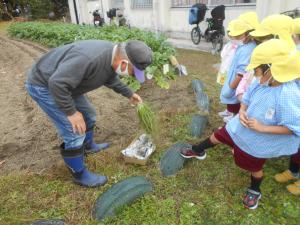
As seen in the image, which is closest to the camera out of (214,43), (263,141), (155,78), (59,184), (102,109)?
(263,141)

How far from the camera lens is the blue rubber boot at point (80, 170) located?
2816mm

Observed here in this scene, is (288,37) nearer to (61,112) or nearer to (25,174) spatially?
(61,112)

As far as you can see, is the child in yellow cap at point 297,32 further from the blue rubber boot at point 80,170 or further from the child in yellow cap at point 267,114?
the blue rubber boot at point 80,170

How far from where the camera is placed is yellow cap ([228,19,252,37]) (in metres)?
3.34

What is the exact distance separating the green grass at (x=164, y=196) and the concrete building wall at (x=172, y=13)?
5.66m

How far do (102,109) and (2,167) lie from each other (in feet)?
5.99

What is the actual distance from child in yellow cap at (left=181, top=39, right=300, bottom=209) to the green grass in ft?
0.67

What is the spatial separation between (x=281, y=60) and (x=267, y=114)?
1.41 ft

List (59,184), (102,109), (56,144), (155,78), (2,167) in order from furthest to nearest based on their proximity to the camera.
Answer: (155,78)
(102,109)
(56,144)
(2,167)
(59,184)

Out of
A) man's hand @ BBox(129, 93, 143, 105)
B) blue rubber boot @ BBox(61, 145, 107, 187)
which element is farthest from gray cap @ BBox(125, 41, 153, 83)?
blue rubber boot @ BBox(61, 145, 107, 187)

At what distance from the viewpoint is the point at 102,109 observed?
4910mm

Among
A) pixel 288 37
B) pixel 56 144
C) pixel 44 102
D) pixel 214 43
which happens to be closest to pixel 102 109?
pixel 56 144

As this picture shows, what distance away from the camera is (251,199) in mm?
2742

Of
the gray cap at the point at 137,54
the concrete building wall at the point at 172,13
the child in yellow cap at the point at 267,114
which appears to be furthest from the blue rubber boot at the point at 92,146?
the concrete building wall at the point at 172,13
